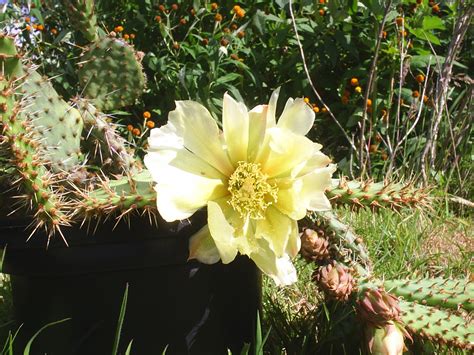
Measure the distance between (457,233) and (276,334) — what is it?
4.49ft

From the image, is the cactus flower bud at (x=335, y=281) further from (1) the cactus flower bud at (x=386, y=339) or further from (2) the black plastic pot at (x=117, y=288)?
(2) the black plastic pot at (x=117, y=288)

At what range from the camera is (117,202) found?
1.06 metres

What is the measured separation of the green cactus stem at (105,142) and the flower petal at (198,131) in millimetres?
310


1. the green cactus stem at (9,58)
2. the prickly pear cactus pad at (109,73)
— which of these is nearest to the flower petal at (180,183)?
the green cactus stem at (9,58)

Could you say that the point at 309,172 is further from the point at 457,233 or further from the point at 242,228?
the point at 457,233

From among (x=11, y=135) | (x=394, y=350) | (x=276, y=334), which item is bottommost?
(x=276, y=334)

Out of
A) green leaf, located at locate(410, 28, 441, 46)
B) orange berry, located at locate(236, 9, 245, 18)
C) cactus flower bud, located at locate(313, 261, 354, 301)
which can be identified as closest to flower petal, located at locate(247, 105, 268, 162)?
cactus flower bud, located at locate(313, 261, 354, 301)

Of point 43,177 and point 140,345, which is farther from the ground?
point 43,177

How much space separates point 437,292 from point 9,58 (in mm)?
911

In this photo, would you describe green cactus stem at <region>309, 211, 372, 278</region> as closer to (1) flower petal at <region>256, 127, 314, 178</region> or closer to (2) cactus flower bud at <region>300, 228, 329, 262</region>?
(2) cactus flower bud at <region>300, 228, 329, 262</region>

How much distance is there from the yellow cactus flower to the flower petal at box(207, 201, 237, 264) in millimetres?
25

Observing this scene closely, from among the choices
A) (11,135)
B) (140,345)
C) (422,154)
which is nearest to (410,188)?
(140,345)

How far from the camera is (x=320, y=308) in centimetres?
143

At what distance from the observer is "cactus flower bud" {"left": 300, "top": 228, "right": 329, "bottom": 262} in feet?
3.80
